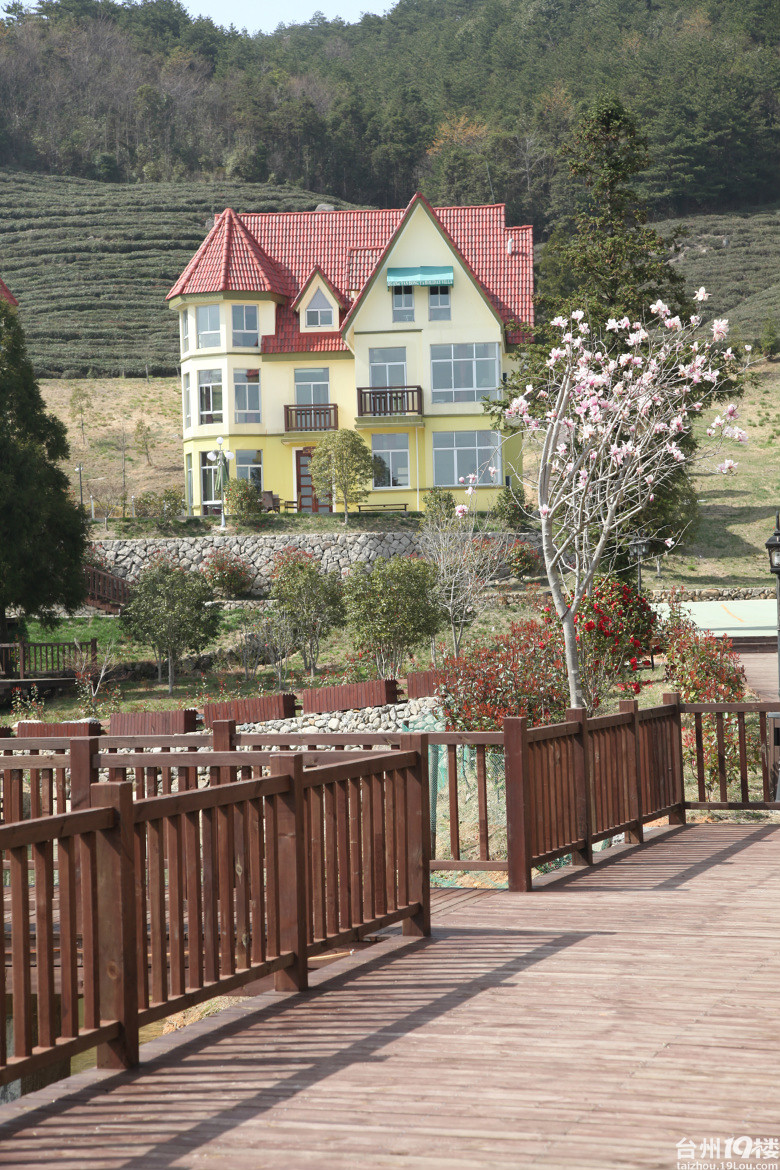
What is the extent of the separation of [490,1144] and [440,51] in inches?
4568

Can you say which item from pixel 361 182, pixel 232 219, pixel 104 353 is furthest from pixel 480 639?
pixel 361 182

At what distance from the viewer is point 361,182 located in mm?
101875

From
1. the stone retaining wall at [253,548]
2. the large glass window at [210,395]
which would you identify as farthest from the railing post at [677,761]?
the large glass window at [210,395]

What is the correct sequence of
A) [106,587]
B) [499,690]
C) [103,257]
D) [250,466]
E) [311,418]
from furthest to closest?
[103,257] < [250,466] < [311,418] < [106,587] < [499,690]

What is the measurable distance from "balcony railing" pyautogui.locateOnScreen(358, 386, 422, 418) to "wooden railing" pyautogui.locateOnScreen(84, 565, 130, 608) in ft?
38.0

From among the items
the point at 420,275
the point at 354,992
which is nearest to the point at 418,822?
the point at 354,992

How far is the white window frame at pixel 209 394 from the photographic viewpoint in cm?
4072

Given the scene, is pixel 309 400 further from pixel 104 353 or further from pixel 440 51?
pixel 440 51

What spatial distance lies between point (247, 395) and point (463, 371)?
24.5 ft

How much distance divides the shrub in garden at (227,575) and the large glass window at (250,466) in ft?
29.4

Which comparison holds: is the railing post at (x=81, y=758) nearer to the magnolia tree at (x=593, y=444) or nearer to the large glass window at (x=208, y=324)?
the magnolia tree at (x=593, y=444)

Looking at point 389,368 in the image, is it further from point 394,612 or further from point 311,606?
point 394,612

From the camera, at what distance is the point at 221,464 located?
37.2m

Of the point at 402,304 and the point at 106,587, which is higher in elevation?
the point at 402,304
